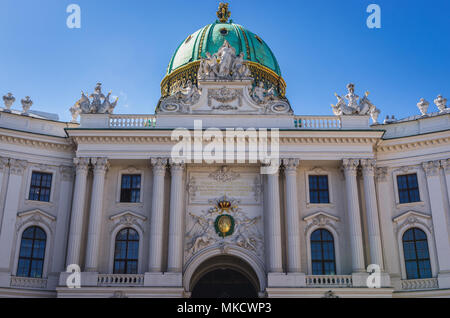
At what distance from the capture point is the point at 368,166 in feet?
102

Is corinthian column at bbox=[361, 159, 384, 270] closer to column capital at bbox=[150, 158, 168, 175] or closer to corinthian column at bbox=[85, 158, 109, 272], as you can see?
column capital at bbox=[150, 158, 168, 175]

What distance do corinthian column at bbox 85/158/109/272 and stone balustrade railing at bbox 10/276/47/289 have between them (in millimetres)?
3012

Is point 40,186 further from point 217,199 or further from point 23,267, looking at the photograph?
point 217,199

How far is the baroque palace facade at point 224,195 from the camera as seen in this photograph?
29.7m

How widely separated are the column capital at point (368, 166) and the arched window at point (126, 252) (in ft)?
45.1

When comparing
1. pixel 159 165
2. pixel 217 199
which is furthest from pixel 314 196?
pixel 159 165

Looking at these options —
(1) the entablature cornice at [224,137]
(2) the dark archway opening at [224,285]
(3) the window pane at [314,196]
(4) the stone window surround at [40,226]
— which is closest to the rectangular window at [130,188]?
(1) the entablature cornice at [224,137]

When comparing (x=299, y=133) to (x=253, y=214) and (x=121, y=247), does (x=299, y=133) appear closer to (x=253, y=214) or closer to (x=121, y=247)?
(x=253, y=214)

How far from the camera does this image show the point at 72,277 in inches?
1125

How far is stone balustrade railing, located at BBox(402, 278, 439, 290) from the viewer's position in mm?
29591

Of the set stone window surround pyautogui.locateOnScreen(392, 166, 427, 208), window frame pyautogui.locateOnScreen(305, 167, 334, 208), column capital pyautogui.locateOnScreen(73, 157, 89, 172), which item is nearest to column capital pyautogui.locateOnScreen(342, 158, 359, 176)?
window frame pyautogui.locateOnScreen(305, 167, 334, 208)

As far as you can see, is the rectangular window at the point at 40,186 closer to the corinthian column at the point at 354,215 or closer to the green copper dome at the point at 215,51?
the green copper dome at the point at 215,51

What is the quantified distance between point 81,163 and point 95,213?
3.15 meters
